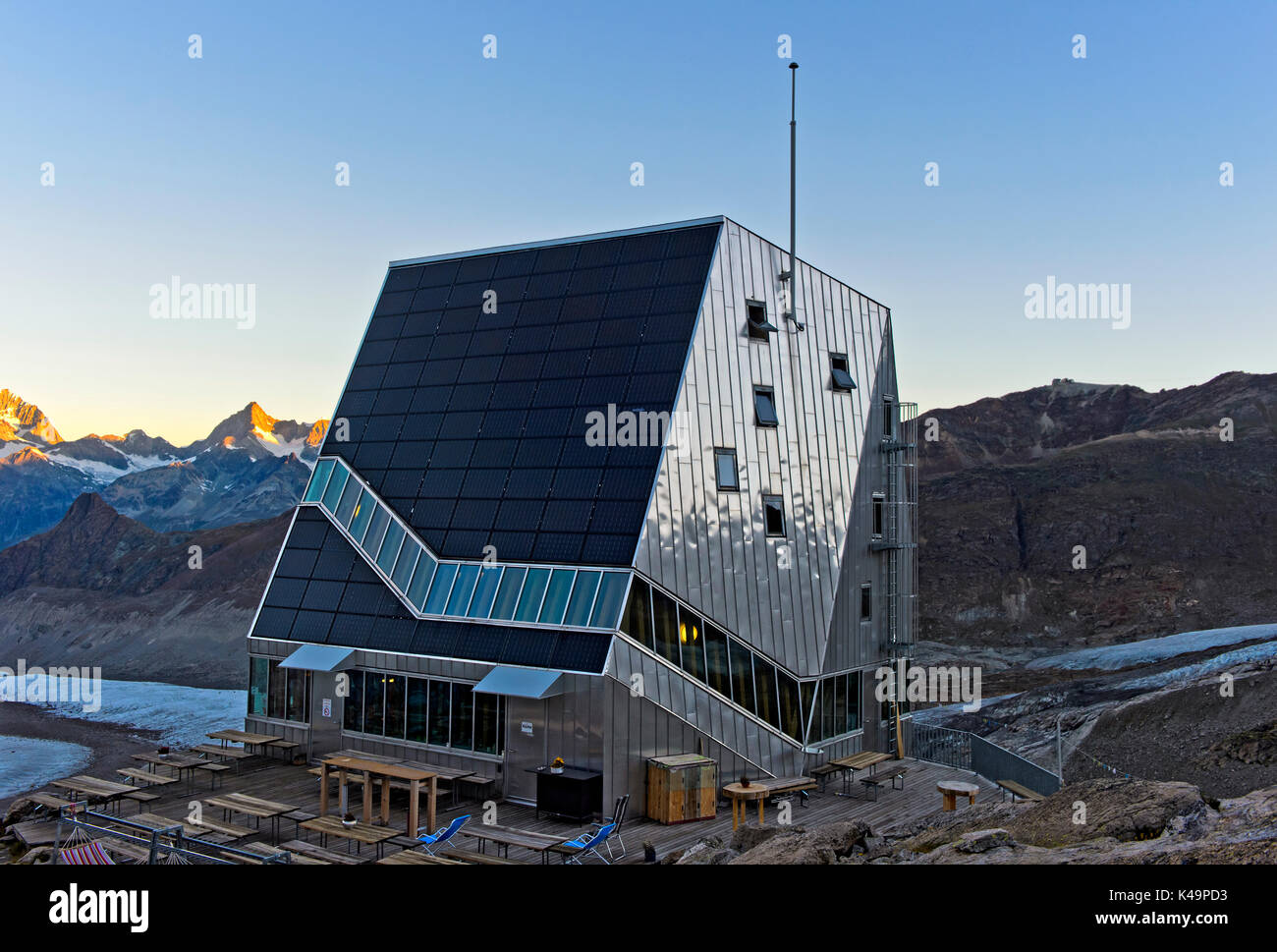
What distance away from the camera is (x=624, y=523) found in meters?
23.0

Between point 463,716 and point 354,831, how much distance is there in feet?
18.1

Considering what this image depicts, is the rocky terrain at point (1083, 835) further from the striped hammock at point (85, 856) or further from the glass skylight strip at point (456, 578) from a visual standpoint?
the glass skylight strip at point (456, 578)

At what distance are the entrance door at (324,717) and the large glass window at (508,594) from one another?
5.34 meters

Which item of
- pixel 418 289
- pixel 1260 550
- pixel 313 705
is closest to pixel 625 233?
pixel 418 289

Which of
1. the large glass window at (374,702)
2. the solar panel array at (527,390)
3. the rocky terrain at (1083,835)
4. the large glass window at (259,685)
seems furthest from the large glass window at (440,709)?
the rocky terrain at (1083,835)

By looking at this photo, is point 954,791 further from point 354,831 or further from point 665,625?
point 354,831

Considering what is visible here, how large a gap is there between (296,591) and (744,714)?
13225 mm

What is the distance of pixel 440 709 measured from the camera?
23.9 metres

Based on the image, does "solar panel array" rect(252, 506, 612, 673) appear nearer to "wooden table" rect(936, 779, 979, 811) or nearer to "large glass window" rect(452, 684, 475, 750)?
"large glass window" rect(452, 684, 475, 750)

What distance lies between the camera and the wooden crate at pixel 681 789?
2104 centimetres

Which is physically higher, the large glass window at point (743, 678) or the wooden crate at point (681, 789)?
the large glass window at point (743, 678)

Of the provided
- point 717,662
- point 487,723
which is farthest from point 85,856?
point 717,662

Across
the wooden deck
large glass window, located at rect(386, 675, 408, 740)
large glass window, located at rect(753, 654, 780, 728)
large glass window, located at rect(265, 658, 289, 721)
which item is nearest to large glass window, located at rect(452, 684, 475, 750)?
the wooden deck

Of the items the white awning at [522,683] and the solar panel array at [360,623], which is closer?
the white awning at [522,683]
